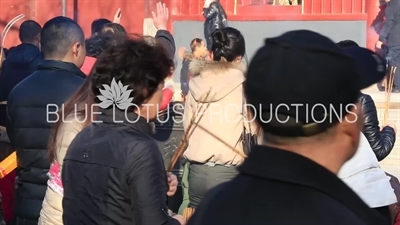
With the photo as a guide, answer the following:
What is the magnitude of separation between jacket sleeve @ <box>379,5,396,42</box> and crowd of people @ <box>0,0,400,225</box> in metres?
8.03

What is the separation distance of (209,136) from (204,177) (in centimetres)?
30

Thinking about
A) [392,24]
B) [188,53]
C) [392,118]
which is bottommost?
[392,118]

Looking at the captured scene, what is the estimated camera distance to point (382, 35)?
43.1 feet

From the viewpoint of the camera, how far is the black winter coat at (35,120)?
4168 mm

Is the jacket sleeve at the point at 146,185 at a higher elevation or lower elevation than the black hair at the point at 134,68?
lower

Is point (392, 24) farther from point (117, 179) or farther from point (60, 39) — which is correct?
point (117, 179)

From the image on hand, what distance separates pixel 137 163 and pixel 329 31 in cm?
1188

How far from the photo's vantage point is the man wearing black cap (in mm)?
1685

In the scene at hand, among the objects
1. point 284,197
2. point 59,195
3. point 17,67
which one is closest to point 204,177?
point 59,195

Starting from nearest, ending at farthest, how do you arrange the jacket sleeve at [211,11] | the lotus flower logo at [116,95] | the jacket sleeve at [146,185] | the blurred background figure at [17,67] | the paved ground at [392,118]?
the jacket sleeve at [146,185] → the lotus flower logo at [116,95] → the blurred background figure at [17,67] → the paved ground at [392,118] → the jacket sleeve at [211,11]

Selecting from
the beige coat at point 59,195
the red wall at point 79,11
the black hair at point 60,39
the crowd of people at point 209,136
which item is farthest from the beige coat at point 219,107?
the red wall at point 79,11

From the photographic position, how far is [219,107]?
5.23m

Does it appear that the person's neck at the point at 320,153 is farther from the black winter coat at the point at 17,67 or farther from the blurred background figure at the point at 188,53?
the blurred background figure at the point at 188,53

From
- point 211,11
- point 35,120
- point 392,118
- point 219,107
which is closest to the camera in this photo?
point 35,120
